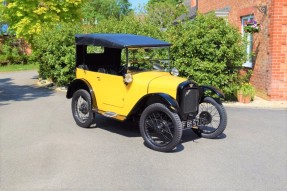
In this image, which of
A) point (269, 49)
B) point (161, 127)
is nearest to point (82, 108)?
point (161, 127)

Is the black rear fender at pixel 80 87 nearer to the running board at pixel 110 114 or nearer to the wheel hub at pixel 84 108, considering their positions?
the wheel hub at pixel 84 108

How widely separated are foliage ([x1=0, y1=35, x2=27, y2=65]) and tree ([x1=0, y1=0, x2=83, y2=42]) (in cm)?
1000

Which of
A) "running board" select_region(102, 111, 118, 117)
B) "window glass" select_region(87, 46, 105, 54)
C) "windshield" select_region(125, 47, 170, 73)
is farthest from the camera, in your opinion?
"window glass" select_region(87, 46, 105, 54)

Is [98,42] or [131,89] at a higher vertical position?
[98,42]

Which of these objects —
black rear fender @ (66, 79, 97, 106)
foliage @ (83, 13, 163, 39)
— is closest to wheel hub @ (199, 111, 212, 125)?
black rear fender @ (66, 79, 97, 106)

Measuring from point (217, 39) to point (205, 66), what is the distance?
876mm

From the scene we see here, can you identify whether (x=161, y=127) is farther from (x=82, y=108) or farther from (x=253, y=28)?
(x=253, y=28)

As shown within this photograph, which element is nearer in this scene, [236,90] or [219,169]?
[219,169]

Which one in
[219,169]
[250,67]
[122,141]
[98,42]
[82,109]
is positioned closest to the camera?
[219,169]

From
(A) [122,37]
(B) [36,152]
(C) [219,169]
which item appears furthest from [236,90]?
(B) [36,152]

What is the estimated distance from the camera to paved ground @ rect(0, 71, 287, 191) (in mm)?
4777

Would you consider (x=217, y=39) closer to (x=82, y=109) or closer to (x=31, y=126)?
(x=82, y=109)

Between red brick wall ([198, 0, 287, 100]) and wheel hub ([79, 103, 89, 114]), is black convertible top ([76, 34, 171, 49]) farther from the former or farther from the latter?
red brick wall ([198, 0, 287, 100])

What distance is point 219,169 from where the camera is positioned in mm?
5281
